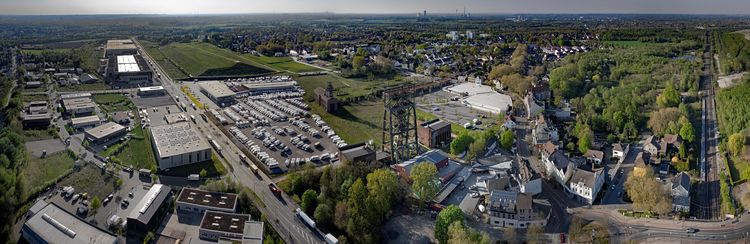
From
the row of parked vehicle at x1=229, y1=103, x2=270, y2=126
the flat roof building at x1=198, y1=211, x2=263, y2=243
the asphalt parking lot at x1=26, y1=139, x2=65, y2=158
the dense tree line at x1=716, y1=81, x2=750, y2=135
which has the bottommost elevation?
the flat roof building at x1=198, y1=211, x2=263, y2=243

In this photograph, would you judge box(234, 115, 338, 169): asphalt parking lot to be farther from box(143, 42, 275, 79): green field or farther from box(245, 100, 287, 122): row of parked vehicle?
box(143, 42, 275, 79): green field

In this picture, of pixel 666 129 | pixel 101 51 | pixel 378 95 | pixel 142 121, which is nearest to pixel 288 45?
pixel 101 51

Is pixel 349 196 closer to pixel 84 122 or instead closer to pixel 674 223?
pixel 674 223

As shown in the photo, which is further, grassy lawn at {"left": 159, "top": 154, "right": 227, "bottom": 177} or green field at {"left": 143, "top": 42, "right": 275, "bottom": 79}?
green field at {"left": 143, "top": 42, "right": 275, "bottom": 79}

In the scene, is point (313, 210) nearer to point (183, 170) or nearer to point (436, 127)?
point (183, 170)

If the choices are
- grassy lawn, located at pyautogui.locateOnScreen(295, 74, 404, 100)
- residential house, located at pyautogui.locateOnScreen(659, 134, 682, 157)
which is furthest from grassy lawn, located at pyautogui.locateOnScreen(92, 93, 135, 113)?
residential house, located at pyautogui.locateOnScreen(659, 134, 682, 157)

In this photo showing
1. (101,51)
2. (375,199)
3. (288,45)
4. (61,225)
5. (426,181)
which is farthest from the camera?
(288,45)

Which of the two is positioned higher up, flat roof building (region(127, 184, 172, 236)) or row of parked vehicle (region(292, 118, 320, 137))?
row of parked vehicle (region(292, 118, 320, 137))

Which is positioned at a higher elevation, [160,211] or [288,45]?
[288,45]
